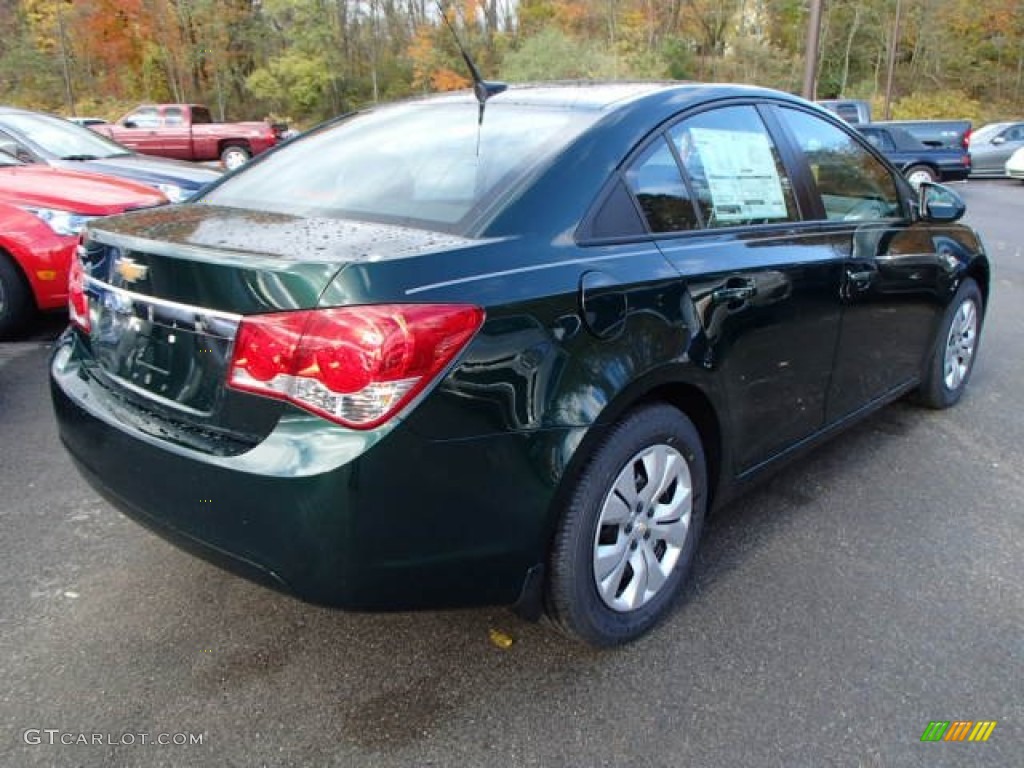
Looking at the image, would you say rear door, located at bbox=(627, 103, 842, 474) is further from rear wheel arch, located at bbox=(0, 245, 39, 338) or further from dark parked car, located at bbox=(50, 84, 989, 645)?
rear wheel arch, located at bbox=(0, 245, 39, 338)

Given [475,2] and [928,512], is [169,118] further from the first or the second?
[928,512]

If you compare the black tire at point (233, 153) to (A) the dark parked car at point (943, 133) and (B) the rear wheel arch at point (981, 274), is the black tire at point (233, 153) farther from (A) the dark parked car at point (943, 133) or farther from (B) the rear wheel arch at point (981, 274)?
(B) the rear wheel arch at point (981, 274)

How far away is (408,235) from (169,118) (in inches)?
878

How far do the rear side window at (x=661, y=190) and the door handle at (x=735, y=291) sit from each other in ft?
0.71

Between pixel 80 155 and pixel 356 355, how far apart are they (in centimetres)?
649

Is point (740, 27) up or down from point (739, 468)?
up

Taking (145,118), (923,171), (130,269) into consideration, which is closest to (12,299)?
(130,269)

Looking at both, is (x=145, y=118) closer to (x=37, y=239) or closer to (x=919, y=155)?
(x=37, y=239)

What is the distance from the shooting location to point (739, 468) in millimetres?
2691

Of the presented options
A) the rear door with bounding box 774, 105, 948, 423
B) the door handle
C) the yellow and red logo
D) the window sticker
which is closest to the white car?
the rear door with bounding box 774, 105, 948, 423

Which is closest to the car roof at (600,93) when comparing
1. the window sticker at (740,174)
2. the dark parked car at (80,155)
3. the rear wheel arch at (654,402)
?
the window sticker at (740,174)

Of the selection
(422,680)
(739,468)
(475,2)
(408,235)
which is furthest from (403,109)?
(475,2)

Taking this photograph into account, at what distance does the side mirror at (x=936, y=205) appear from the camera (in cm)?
368

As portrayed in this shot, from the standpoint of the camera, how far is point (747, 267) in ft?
8.34
